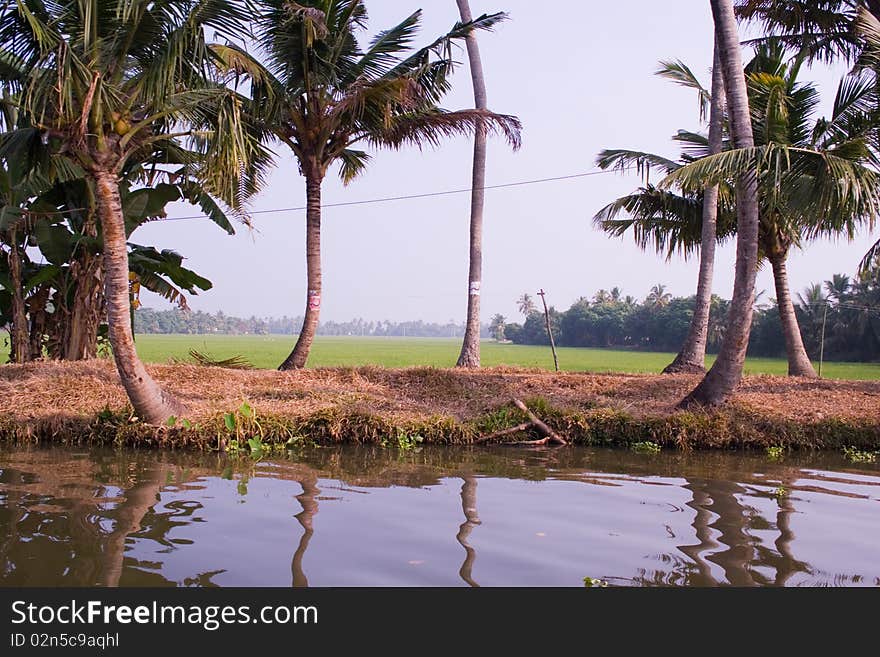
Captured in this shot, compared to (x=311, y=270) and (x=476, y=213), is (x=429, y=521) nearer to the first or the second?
(x=311, y=270)

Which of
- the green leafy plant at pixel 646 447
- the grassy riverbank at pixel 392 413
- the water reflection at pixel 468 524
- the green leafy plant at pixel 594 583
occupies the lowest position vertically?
the water reflection at pixel 468 524

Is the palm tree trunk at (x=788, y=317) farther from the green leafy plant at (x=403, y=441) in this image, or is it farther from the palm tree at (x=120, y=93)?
the palm tree at (x=120, y=93)

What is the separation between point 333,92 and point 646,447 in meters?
7.95

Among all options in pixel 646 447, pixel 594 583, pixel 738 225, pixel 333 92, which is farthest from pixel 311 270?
pixel 594 583

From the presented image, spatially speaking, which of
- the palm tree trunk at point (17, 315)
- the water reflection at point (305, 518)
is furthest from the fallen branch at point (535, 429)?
the palm tree trunk at point (17, 315)

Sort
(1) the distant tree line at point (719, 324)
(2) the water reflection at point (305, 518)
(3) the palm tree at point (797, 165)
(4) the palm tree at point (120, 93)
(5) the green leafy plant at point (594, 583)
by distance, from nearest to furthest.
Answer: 1. (5) the green leafy plant at point (594, 583)
2. (2) the water reflection at point (305, 518)
3. (4) the palm tree at point (120, 93)
4. (3) the palm tree at point (797, 165)
5. (1) the distant tree line at point (719, 324)

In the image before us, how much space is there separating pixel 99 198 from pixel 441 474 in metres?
4.78

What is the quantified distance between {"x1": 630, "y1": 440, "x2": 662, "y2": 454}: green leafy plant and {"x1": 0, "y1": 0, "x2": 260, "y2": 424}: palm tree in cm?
604

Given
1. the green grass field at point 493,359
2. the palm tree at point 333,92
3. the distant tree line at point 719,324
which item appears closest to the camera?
the palm tree at point 333,92

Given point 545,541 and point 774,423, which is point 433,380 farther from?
point 545,541

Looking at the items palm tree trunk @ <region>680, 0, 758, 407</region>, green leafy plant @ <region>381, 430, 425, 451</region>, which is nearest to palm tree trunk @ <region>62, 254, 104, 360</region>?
green leafy plant @ <region>381, 430, 425, 451</region>

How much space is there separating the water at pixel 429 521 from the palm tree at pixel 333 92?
616cm

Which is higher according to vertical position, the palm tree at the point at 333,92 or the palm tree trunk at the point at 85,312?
Answer: the palm tree at the point at 333,92

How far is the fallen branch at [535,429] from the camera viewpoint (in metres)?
10.1
